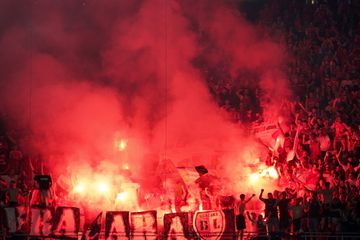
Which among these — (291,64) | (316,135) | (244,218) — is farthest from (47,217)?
(291,64)

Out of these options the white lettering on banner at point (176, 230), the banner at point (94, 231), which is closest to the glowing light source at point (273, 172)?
the white lettering on banner at point (176, 230)

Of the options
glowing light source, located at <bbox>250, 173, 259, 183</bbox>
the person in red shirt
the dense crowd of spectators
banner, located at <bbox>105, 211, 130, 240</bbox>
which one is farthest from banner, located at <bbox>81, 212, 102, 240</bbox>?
the dense crowd of spectators

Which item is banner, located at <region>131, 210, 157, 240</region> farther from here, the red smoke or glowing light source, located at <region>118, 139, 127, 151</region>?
glowing light source, located at <region>118, 139, 127, 151</region>

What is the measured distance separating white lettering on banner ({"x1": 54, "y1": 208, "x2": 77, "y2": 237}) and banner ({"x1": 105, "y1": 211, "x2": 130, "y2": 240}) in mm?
660

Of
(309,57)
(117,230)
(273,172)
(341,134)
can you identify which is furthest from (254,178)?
(309,57)

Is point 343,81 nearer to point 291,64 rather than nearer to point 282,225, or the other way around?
point 291,64

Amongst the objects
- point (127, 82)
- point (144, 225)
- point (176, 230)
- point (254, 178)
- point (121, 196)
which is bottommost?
point (176, 230)

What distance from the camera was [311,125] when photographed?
13.6 metres

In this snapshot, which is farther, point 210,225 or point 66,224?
point 66,224

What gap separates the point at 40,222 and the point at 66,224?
0.51 metres

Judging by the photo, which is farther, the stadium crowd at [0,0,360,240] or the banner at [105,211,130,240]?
the banner at [105,211,130,240]

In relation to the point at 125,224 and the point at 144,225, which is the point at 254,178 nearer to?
the point at 144,225

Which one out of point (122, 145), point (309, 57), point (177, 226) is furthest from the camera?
point (309, 57)

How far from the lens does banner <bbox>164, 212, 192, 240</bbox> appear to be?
455 inches
